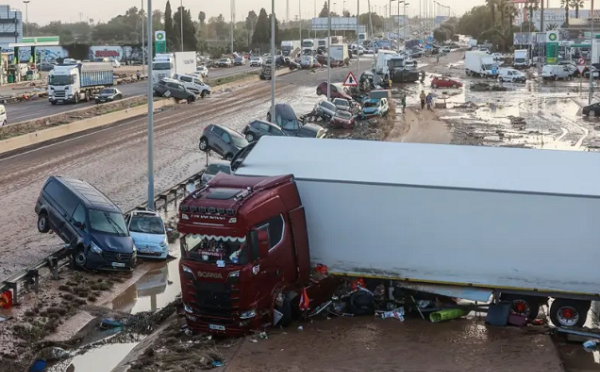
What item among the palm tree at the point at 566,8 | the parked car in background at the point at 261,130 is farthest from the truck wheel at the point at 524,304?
the palm tree at the point at 566,8

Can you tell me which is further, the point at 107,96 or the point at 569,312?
the point at 107,96

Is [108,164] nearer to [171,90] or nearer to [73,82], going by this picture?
[73,82]

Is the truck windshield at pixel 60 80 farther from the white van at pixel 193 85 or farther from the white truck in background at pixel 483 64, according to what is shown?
the white truck in background at pixel 483 64

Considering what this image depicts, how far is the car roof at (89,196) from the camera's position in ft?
70.4

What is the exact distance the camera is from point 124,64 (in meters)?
112

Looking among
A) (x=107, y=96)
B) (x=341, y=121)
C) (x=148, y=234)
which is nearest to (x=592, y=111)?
(x=341, y=121)

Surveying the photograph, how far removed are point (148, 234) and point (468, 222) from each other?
9343 mm

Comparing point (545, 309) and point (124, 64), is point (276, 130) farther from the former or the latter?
point (124, 64)

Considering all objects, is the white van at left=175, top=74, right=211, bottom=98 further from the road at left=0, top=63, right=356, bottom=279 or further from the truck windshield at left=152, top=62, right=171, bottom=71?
the road at left=0, top=63, right=356, bottom=279

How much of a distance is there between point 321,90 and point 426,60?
6963 centimetres

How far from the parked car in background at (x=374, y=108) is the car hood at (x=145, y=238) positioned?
3007cm

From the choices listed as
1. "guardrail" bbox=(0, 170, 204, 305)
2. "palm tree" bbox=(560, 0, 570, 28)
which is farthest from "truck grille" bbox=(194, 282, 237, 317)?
"palm tree" bbox=(560, 0, 570, 28)

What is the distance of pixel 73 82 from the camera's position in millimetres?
56719

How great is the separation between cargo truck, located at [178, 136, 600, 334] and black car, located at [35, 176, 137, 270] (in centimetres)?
512
